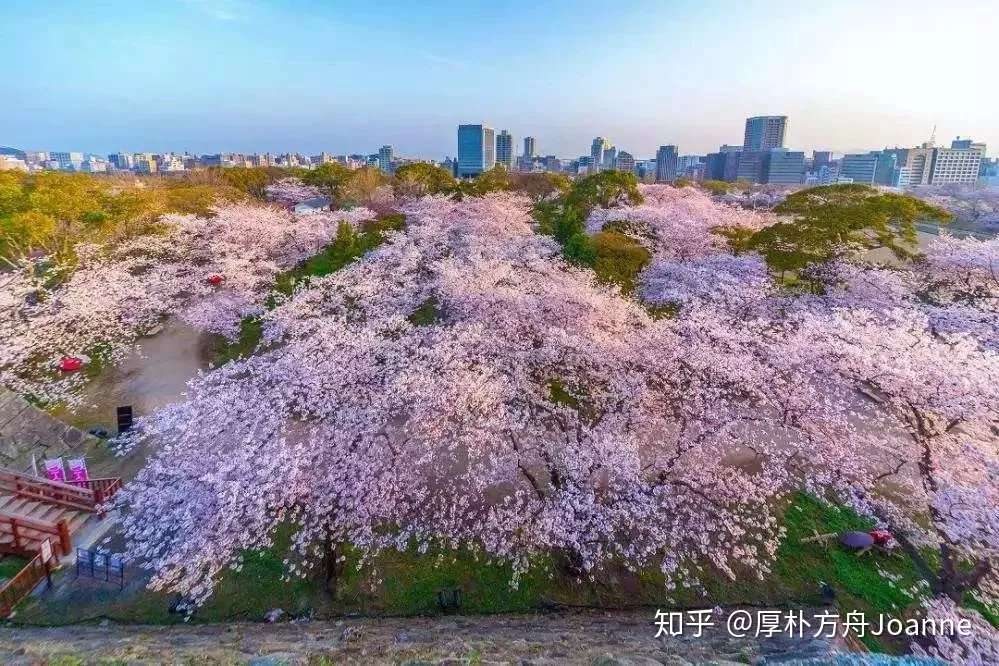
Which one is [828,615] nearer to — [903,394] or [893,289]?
[903,394]

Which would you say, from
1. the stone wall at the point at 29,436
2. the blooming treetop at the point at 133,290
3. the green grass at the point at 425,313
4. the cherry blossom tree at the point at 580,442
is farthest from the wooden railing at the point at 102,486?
the green grass at the point at 425,313

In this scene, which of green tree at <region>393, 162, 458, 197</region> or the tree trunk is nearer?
the tree trunk

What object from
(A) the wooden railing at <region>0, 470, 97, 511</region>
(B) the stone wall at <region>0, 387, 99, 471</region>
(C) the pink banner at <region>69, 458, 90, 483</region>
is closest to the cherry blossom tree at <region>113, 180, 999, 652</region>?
(A) the wooden railing at <region>0, 470, 97, 511</region>

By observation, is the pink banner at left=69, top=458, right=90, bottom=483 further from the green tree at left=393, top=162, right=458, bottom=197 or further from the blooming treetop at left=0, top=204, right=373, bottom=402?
the green tree at left=393, top=162, right=458, bottom=197

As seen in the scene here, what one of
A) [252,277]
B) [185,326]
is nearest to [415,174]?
[252,277]

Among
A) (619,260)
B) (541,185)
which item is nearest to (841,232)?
(619,260)

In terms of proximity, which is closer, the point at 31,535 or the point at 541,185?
the point at 31,535

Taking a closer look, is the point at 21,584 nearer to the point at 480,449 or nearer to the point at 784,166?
the point at 480,449
